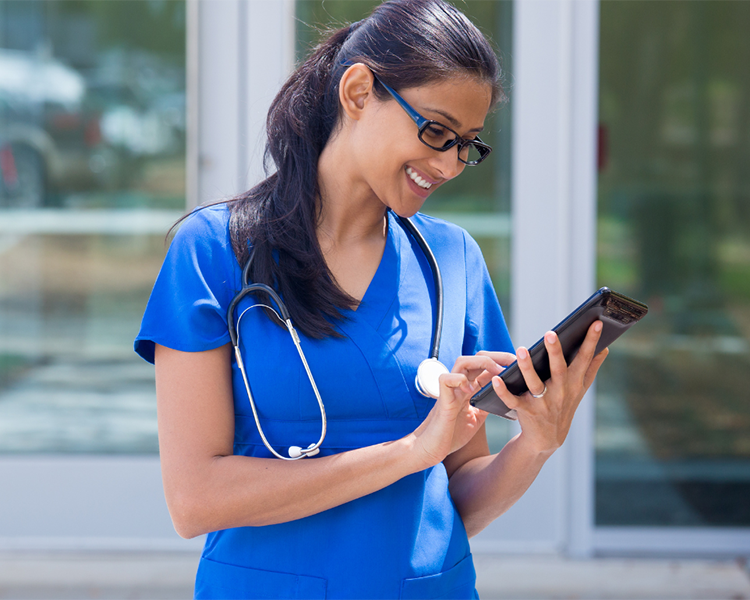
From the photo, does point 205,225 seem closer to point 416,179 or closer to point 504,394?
point 416,179

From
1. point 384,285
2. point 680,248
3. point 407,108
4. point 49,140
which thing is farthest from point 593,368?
point 680,248

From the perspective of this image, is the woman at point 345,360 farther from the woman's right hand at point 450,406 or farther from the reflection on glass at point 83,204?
the reflection on glass at point 83,204

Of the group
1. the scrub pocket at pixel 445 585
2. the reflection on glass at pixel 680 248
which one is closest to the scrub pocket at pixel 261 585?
the scrub pocket at pixel 445 585

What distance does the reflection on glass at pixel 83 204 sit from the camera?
2.97 m

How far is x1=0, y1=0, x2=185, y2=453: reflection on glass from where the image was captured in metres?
2.97

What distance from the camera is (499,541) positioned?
2877mm

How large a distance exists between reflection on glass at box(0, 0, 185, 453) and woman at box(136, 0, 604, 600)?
192cm

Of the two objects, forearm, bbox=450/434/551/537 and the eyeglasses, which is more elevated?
the eyeglasses

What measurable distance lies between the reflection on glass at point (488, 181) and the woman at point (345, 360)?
1668 millimetres

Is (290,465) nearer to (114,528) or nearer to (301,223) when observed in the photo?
(301,223)

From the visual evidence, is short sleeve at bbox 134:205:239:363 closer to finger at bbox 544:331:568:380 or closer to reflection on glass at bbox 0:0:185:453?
finger at bbox 544:331:568:380

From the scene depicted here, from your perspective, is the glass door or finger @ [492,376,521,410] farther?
the glass door

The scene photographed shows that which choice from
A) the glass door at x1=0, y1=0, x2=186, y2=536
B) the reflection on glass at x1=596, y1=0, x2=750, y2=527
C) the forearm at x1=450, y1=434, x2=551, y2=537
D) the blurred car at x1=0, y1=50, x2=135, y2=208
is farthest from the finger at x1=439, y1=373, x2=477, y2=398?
the reflection on glass at x1=596, y1=0, x2=750, y2=527

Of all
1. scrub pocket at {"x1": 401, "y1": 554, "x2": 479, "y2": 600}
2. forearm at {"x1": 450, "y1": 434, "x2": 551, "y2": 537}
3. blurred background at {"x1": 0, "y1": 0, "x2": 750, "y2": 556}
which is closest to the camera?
scrub pocket at {"x1": 401, "y1": 554, "x2": 479, "y2": 600}
